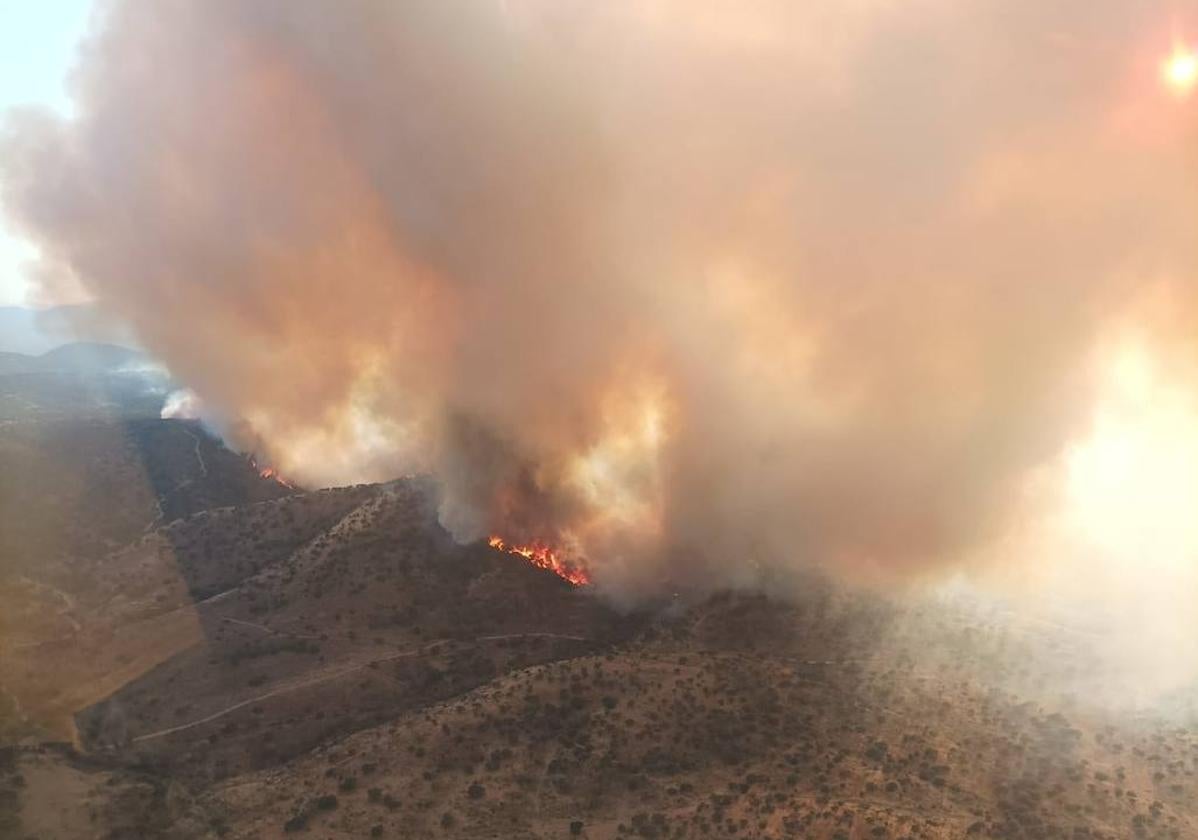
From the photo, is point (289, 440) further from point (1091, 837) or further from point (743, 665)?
point (1091, 837)

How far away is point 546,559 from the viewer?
66.5 metres

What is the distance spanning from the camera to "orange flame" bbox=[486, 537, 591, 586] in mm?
64688

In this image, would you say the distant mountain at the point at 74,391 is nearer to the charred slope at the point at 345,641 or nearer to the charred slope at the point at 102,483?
the charred slope at the point at 102,483

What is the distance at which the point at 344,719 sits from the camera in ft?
159

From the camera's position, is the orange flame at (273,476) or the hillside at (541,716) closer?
the hillside at (541,716)

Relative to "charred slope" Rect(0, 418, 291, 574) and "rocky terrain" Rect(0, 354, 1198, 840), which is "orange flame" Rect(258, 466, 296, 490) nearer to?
"charred slope" Rect(0, 418, 291, 574)

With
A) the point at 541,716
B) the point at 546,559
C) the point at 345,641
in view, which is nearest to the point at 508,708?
the point at 541,716

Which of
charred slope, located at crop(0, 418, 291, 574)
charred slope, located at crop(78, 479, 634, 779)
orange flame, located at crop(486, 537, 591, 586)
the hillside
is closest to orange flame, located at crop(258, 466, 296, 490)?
charred slope, located at crop(0, 418, 291, 574)

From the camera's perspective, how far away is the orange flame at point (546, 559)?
64.7m

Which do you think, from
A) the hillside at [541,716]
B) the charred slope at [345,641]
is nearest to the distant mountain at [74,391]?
the charred slope at [345,641]

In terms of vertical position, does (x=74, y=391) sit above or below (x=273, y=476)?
above

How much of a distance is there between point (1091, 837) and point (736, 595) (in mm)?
25183

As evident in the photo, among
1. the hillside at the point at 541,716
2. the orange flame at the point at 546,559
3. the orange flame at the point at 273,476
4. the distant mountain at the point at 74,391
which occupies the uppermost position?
the distant mountain at the point at 74,391

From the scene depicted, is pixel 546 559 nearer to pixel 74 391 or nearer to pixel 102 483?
pixel 102 483
